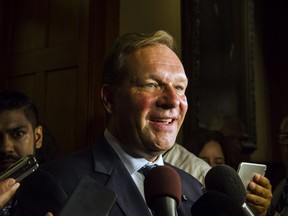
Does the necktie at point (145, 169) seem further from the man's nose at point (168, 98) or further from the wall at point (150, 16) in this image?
the wall at point (150, 16)

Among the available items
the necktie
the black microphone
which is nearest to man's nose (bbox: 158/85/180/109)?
the necktie

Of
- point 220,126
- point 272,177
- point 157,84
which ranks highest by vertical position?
point 157,84

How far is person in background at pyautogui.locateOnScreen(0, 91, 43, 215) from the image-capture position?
1817 mm

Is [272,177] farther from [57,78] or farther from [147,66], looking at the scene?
[147,66]

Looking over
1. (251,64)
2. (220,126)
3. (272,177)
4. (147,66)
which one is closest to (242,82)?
(251,64)

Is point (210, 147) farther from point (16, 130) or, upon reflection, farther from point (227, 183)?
point (227, 183)

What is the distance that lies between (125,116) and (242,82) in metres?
2.28

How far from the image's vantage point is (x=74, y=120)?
9.24 feet

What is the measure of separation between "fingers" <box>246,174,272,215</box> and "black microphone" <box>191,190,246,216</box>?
507 millimetres

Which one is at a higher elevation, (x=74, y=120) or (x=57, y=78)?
(x=57, y=78)

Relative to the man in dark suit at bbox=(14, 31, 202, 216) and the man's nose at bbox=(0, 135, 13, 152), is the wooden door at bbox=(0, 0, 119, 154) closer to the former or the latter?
the man's nose at bbox=(0, 135, 13, 152)

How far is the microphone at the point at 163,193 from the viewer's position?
91 cm

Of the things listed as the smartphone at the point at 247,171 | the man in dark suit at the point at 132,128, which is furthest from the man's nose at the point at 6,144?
the smartphone at the point at 247,171

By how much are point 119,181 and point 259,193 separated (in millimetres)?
377
